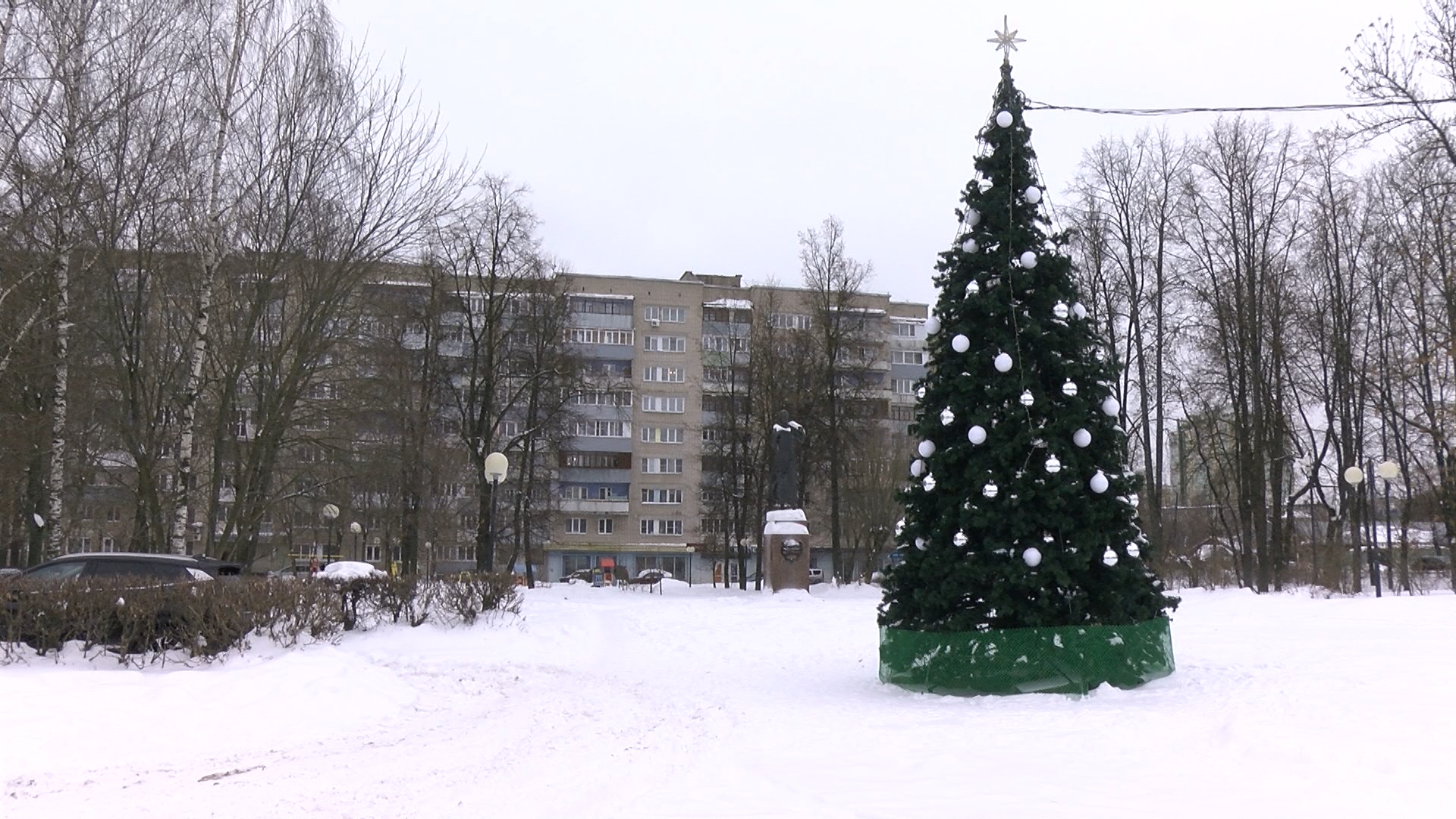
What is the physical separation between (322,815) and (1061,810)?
13.9 feet

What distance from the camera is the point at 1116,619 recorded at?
11859 mm

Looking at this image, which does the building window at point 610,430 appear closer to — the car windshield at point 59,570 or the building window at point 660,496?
A: the building window at point 660,496

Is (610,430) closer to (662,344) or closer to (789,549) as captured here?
(662,344)

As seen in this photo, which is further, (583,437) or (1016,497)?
(583,437)

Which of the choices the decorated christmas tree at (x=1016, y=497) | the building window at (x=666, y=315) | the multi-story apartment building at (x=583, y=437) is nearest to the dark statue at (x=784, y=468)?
the multi-story apartment building at (x=583, y=437)

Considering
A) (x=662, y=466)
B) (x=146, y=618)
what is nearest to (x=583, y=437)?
(x=662, y=466)

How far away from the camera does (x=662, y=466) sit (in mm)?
72188

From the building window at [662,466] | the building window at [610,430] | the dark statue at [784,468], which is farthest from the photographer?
the building window at [662,466]

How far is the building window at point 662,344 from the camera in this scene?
71.6 m

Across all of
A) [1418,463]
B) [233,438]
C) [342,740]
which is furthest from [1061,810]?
[1418,463]

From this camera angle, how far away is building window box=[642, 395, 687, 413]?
7188 centimetres

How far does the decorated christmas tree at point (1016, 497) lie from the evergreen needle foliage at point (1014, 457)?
0.06 ft

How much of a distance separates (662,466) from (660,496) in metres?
1.86

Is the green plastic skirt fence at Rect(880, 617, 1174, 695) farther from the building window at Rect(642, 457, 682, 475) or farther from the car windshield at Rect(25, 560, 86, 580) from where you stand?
the building window at Rect(642, 457, 682, 475)
